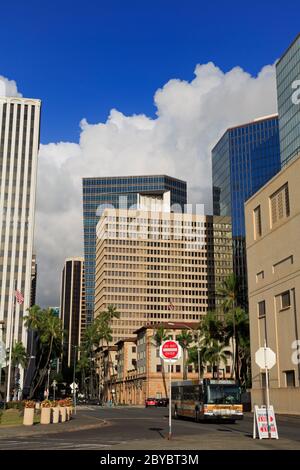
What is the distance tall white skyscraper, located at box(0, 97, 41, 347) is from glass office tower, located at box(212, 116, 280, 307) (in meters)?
57.8

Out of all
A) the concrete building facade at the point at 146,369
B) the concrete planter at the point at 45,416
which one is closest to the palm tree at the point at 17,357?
the concrete building facade at the point at 146,369

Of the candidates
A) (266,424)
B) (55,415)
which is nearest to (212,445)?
(266,424)

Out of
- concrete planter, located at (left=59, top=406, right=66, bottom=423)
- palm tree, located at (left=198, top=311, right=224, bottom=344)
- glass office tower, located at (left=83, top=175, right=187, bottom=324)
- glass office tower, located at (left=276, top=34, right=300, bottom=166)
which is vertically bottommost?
concrete planter, located at (left=59, top=406, right=66, bottom=423)

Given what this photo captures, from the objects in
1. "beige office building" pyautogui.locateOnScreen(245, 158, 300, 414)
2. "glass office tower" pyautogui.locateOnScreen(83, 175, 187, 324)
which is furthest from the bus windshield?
"glass office tower" pyautogui.locateOnScreen(83, 175, 187, 324)

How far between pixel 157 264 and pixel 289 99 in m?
77.7

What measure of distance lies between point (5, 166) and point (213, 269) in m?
73.1

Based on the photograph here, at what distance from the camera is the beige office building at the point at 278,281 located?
47.0m

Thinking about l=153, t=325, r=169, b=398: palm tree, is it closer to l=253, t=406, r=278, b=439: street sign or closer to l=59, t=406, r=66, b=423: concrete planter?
l=59, t=406, r=66, b=423: concrete planter

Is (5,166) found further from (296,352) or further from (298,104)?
(296,352)

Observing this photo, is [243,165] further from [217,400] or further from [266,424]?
[266,424]

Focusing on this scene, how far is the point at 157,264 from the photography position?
168125 millimetres

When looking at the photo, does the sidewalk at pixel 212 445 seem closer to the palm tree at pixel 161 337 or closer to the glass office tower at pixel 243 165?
the palm tree at pixel 161 337

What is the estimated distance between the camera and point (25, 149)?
140875 millimetres

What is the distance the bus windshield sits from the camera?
3225cm
